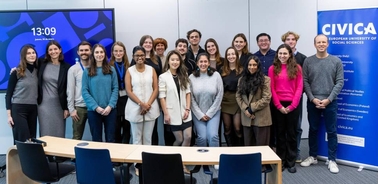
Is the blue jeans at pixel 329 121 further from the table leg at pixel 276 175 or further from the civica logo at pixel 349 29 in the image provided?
the table leg at pixel 276 175

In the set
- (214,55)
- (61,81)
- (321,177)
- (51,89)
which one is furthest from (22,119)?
(321,177)

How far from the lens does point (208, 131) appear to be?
4066mm

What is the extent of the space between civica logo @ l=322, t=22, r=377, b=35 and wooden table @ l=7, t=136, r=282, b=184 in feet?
6.90

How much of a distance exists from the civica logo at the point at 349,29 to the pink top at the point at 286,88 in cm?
75

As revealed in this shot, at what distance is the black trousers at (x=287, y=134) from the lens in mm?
4117

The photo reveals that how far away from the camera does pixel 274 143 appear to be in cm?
450

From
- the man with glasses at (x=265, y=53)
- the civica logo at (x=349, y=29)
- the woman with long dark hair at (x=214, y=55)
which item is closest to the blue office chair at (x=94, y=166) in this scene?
the woman with long dark hair at (x=214, y=55)

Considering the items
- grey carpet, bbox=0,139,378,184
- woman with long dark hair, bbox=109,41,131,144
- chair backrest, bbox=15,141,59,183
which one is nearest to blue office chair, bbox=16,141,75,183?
chair backrest, bbox=15,141,59,183

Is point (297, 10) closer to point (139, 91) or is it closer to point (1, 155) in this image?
point (139, 91)

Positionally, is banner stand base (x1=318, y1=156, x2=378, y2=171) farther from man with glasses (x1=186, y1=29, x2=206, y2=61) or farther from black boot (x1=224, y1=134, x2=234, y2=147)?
man with glasses (x1=186, y1=29, x2=206, y2=61)

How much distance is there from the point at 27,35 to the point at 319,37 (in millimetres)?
3849

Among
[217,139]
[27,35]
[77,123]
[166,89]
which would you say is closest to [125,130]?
[77,123]

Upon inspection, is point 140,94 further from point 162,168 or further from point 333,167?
point 333,167

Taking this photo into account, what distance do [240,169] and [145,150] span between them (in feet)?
2.94
